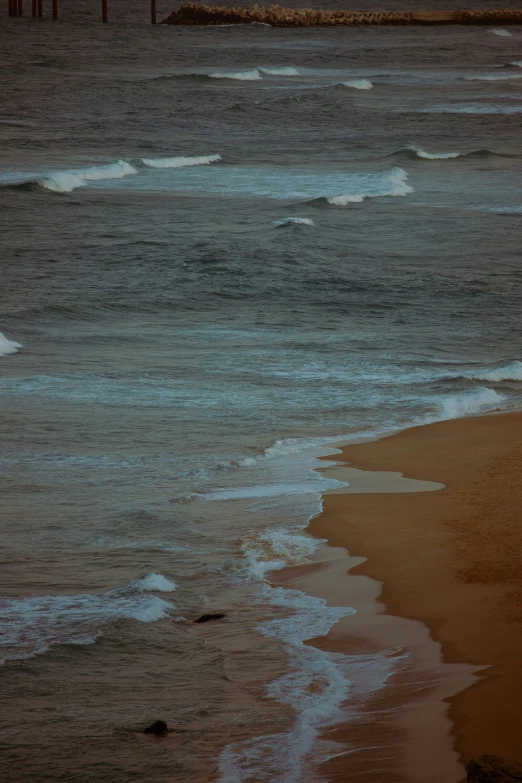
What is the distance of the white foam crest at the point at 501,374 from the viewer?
35.5 feet

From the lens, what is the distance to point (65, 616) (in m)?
5.36

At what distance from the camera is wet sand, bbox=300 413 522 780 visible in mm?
4238

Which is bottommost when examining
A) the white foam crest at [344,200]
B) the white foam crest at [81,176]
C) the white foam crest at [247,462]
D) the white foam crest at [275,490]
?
the white foam crest at [247,462]

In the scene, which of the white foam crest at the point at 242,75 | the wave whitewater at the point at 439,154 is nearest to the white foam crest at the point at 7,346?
the wave whitewater at the point at 439,154

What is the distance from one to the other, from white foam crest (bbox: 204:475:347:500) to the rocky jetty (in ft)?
233

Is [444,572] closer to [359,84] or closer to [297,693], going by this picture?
[297,693]

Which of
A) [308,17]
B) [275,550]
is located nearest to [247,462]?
[275,550]

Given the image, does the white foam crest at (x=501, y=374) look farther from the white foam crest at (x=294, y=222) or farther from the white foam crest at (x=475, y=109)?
the white foam crest at (x=475, y=109)

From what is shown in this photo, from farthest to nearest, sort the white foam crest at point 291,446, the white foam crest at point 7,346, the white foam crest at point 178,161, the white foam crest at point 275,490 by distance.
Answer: the white foam crest at point 178,161, the white foam crest at point 7,346, the white foam crest at point 291,446, the white foam crest at point 275,490

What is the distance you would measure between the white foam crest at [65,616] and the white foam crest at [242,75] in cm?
4319

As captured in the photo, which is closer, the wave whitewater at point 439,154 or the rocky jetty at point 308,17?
the wave whitewater at point 439,154

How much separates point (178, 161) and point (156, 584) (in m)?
23.2

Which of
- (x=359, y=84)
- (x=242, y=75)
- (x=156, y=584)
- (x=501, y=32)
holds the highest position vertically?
(x=501, y=32)

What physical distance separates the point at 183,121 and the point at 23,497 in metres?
29.6
